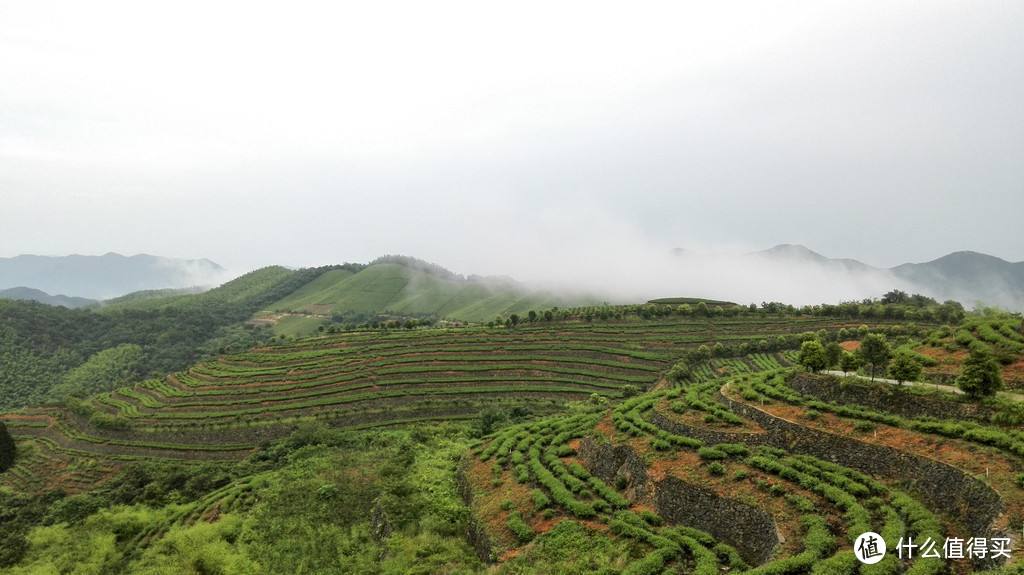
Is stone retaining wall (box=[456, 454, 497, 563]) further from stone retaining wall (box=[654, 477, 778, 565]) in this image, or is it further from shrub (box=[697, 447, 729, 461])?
shrub (box=[697, 447, 729, 461])

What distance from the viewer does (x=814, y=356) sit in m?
31.4

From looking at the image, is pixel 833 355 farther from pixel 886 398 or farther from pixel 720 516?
pixel 720 516

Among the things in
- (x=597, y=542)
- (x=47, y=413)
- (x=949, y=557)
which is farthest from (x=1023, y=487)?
(x=47, y=413)

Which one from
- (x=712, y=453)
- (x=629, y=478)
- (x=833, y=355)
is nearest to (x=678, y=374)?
(x=833, y=355)

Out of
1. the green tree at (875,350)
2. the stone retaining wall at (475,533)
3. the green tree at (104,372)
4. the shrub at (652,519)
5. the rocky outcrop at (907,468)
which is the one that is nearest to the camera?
the rocky outcrop at (907,468)

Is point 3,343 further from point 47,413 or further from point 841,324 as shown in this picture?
point 841,324

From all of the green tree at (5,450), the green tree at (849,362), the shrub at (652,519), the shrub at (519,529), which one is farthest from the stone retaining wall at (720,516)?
the green tree at (5,450)

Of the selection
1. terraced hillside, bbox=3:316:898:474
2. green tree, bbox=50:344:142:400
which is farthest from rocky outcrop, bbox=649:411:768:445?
green tree, bbox=50:344:142:400

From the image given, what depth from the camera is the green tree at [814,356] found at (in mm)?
31375

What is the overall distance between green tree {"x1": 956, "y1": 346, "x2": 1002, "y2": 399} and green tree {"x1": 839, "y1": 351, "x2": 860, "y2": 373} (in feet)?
22.3

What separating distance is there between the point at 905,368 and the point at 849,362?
4.14 m

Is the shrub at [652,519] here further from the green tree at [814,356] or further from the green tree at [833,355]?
the green tree at [833,355]

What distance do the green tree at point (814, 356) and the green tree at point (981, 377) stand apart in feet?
25.4

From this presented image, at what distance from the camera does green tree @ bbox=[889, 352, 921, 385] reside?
26.8 meters
